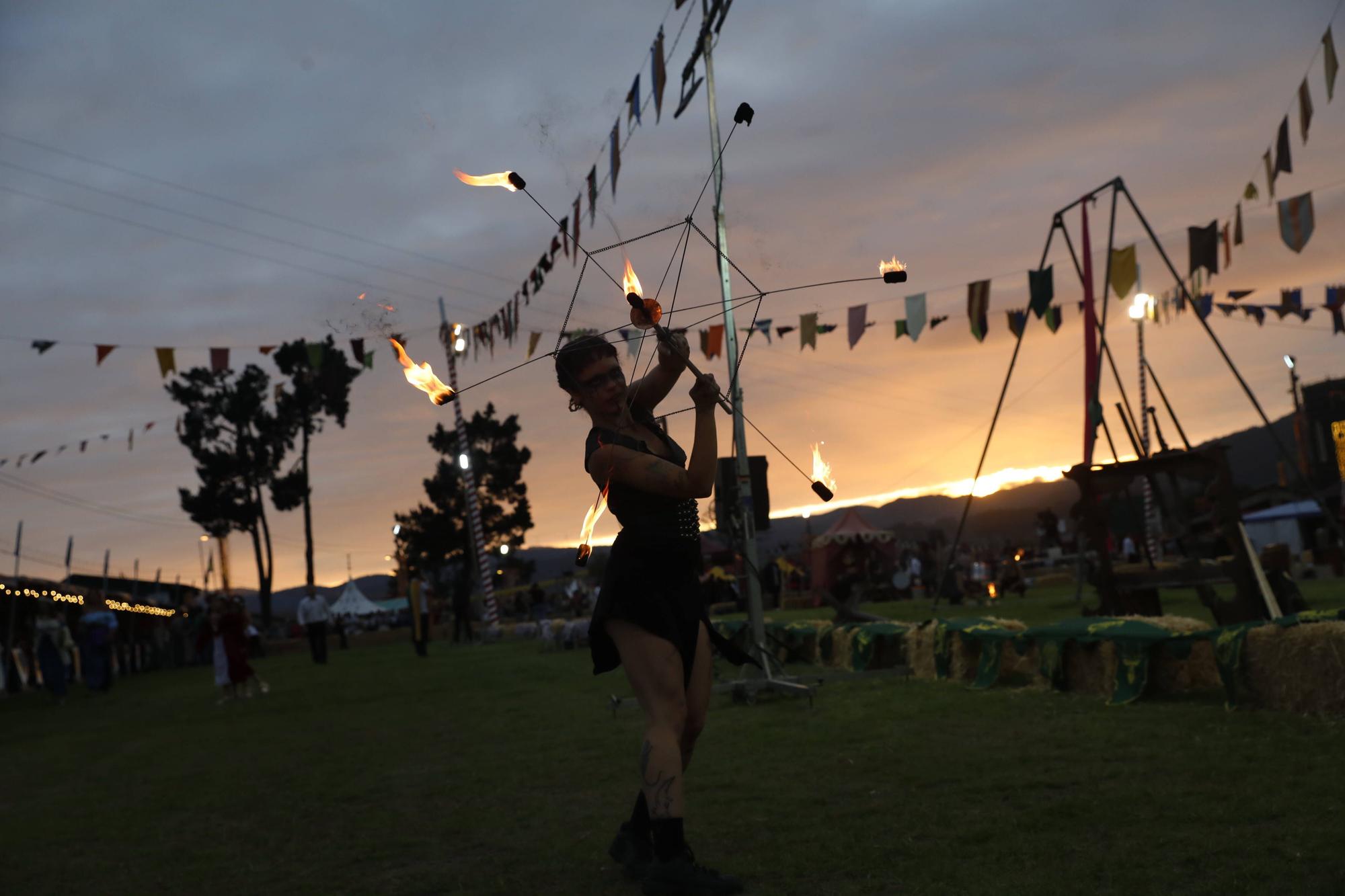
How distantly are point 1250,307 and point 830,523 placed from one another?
23.9 metres

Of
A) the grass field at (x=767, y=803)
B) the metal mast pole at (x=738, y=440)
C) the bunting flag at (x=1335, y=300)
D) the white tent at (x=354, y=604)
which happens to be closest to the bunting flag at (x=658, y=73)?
the metal mast pole at (x=738, y=440)

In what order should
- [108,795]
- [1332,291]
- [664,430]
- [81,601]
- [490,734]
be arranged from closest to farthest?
1. [664,430]
2. [108,795]
3. [490,734]
4. [1332,291]
5. [81,601]

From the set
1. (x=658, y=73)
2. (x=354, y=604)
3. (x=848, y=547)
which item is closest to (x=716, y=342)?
(x=658, y=73)

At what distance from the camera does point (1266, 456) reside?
161000mm

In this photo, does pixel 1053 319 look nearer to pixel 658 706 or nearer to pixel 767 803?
pixel 767 803

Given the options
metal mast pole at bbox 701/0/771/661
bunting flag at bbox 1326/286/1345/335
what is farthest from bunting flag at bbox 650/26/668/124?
bunting flag at bbox 1326/286/1345/335

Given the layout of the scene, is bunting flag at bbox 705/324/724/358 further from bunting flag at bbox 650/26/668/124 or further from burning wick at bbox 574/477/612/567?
burning wick at bbox 574/477/612/567

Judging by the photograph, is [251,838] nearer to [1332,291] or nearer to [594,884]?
[594,884]

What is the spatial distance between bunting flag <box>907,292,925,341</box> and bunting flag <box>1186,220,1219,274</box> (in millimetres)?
4412

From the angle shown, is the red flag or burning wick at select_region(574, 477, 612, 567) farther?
the red flag

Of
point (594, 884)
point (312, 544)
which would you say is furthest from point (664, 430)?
point (312, 544)

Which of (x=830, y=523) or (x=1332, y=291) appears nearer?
(x=1332, y=291)

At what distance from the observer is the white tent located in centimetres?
6331

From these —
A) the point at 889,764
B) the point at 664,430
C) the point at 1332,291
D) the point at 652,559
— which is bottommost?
the point at 889,764
